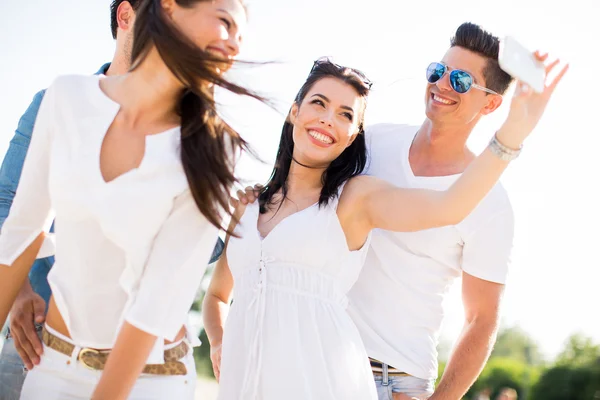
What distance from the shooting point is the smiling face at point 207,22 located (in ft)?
9.11

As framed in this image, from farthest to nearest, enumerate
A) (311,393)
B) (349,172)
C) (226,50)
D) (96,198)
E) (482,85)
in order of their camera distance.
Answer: (482,85), (349,172), (311,393), (226,50), (96,198)

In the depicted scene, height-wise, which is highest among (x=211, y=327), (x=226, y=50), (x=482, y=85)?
(x=482, y=85)

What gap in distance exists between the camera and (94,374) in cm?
273

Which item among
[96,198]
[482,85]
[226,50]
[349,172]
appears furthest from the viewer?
[482,85]

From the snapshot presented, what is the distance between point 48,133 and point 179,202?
1.73ft

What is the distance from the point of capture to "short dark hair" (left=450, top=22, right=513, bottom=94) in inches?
192

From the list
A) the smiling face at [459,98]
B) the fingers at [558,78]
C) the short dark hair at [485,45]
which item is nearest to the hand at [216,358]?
the smiling face at [459,98]

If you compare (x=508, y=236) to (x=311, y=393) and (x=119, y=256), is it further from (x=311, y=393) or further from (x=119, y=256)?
(x=119, y=256)

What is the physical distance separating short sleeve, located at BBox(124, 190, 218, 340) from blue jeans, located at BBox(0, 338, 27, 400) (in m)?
0.91

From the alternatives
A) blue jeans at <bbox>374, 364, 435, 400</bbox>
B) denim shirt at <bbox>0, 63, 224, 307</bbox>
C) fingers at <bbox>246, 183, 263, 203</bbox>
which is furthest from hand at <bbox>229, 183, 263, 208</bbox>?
blue jeans at <bbox>374, 364, 435, 400</bbox>

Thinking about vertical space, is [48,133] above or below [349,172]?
below

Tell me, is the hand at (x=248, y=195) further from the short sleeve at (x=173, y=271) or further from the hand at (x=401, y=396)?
the short sleeve at (x=173, y=271)

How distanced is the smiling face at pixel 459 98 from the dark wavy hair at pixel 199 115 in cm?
218

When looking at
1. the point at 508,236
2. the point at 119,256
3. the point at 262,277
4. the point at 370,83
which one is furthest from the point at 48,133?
the point at 508,236
